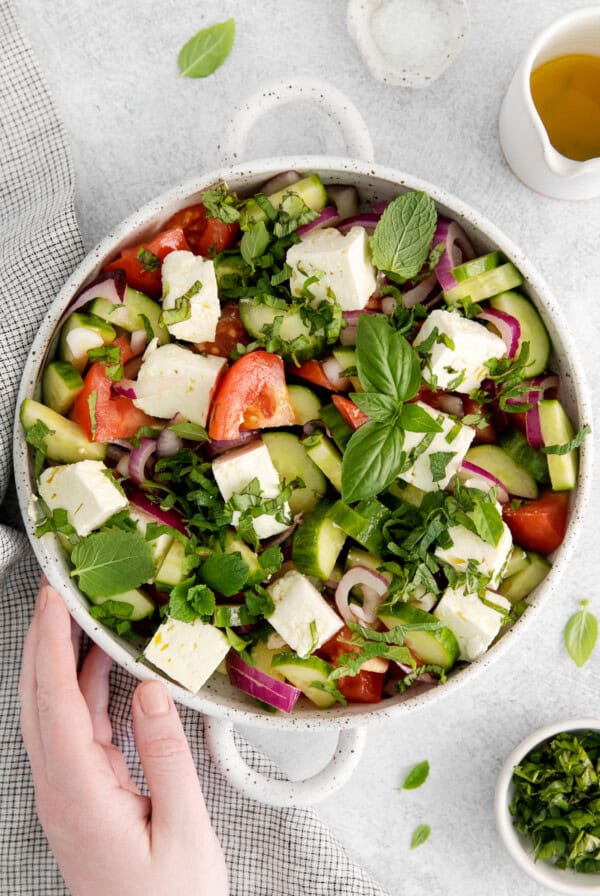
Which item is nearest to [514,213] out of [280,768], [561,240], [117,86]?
[561,240]

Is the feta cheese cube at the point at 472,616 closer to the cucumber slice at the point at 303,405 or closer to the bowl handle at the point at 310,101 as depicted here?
the cucumber slice at the point at 303,405

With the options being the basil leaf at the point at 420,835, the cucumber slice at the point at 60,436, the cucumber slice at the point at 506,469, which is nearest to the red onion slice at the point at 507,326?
the cucumber slice at the point at 506,469

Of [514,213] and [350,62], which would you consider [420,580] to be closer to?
[514,213]

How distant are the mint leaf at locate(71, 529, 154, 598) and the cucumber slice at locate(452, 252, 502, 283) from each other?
0.83 meters

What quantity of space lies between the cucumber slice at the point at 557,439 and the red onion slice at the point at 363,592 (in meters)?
0.42

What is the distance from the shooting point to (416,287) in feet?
6.01

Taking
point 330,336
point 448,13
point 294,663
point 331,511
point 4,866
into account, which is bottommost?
point 4,866

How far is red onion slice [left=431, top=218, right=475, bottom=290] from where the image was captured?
5.82ft

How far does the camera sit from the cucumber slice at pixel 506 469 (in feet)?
6.03

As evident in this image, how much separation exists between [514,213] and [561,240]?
133 millimetres

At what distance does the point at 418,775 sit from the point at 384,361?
1.18 m

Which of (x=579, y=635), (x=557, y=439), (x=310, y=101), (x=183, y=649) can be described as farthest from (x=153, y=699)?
(x=310, y=101)

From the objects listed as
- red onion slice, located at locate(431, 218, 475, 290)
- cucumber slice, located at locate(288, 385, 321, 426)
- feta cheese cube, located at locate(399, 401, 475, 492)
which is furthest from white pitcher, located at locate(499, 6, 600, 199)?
cucumber slice, located at locate(288, 385, 321, 426)

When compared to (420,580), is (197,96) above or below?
above
